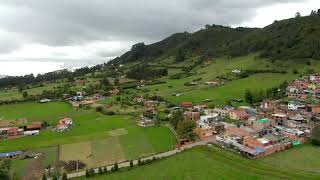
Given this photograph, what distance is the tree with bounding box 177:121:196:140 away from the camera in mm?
55862

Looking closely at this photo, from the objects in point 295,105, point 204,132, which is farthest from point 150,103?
point 295,105

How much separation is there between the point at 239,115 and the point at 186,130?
14630 mm

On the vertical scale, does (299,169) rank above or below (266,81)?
below

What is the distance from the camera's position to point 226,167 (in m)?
43.3

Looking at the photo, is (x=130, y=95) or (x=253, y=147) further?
(x=130, y=95)

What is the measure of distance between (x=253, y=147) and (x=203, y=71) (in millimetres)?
81298

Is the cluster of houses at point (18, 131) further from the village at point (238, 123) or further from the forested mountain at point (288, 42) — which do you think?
the forested mountain at point (288, 42)

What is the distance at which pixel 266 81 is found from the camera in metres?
98.4

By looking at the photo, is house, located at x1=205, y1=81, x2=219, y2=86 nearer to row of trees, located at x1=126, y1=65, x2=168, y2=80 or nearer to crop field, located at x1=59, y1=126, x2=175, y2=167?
row of trees, located at x1=126, y1=65, x2=168, y2=80

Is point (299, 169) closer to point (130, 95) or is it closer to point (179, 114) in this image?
point (179, 114)

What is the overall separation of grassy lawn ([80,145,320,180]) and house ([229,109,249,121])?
18.2m

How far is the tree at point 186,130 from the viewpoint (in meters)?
55.9

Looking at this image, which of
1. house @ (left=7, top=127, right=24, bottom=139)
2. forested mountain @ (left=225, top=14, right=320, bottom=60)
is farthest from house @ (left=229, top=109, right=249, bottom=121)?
forested mountain @ (left=225, top=14, right=320, bottom=60)

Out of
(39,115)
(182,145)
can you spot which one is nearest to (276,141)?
(182,145)
